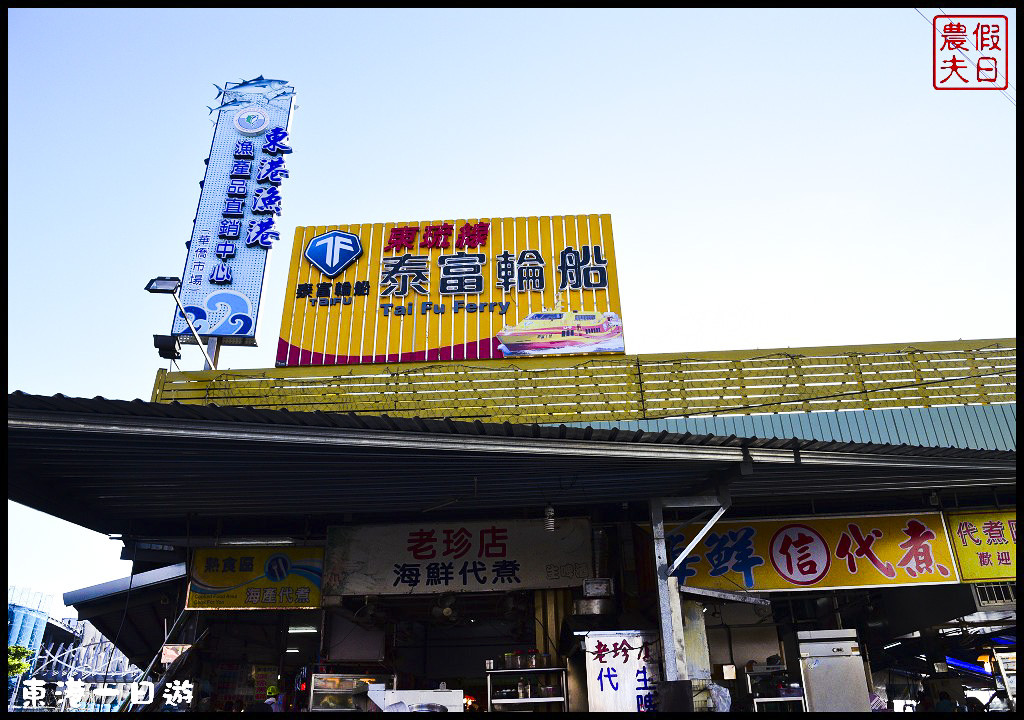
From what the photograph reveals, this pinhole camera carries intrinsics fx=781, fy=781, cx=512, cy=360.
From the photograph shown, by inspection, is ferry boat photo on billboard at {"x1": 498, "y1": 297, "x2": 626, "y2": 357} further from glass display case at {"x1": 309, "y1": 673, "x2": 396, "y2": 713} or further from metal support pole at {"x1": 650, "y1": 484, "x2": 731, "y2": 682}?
glass display case at {"x1": 309, "y1": 673, "x2": 396, "y2": 713}

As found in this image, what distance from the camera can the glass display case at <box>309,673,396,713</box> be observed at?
1109 centimetres

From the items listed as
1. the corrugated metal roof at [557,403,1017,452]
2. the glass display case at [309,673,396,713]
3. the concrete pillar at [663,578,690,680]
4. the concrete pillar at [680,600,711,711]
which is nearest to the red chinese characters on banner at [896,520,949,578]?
the corrugated metal roof at [557,403,1017,452]

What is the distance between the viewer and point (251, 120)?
17.2 meters

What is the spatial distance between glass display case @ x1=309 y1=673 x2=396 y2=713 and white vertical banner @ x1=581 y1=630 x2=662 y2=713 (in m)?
3.18

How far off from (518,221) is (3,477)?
10.9m

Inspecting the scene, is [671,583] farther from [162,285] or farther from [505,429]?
[162,285]

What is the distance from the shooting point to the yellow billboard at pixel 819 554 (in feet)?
36.4

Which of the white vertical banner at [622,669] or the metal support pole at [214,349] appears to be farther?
the metal support pole at [214,349]

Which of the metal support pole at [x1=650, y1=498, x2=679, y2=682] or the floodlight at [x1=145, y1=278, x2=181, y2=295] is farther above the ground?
the floodlight at [x1=145, y1=278, x2=181, y2=295]

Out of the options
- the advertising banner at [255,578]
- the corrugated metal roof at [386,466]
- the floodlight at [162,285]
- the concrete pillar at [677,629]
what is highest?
the floodlight at [162,285]

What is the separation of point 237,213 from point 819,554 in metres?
12.3

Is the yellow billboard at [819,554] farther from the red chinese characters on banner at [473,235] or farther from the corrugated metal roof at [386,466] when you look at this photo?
A: the red chinese characters on banner at [473,235]

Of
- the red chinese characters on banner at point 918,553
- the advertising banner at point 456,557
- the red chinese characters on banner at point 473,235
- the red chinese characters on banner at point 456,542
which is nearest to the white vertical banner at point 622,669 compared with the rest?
the advertising banner at point 456,557

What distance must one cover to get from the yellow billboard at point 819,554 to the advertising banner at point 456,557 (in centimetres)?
165
